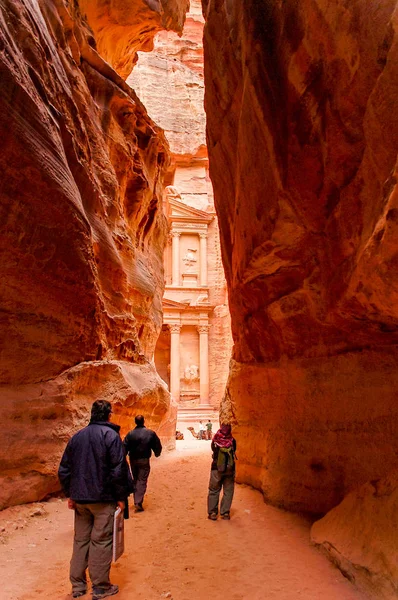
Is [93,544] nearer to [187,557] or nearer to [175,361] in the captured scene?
[187,557]

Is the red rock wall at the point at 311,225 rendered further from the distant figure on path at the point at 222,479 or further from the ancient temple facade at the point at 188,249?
the ancient temple facade at the point at 188,249

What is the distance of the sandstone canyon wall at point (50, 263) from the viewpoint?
548cm

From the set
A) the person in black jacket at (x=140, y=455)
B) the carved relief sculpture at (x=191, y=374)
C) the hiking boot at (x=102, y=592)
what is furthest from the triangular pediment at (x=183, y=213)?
the hiking boot at (x=102, y=592)

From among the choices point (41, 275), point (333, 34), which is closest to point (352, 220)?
point (333, 34)

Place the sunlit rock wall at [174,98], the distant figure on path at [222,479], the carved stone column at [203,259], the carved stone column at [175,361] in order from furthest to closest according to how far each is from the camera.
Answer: the sunlit rock wall at [174,98], the carved stone column at [203,259], the carved stone column at [175,361], the distant figure on path at [222,479]

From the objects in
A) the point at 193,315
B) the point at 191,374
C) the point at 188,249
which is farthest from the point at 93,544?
the point at 188,249

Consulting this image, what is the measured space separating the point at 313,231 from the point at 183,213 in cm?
2873

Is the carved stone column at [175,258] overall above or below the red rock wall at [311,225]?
above

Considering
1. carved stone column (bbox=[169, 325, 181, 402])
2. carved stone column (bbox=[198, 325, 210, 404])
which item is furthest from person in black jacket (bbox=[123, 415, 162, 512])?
carved stone column (bbox=[198, 325, 210, 404])

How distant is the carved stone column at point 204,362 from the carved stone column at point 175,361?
5.21 ft

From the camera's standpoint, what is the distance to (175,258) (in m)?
32.2

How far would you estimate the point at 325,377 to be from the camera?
5.39 m

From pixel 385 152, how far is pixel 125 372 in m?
6.59

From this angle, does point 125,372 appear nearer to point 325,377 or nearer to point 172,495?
point 172,495
